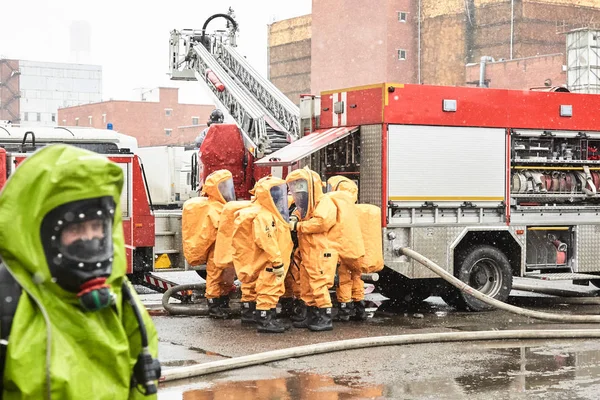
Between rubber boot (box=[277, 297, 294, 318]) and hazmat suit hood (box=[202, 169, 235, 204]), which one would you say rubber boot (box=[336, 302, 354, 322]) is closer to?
rubber boot (box=[277, 297, 294, 318])

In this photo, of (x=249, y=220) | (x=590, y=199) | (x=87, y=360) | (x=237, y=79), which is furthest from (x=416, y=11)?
(x=87, y=360)

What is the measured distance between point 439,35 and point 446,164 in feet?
134

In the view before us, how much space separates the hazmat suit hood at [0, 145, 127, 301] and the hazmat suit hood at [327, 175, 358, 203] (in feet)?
25.9

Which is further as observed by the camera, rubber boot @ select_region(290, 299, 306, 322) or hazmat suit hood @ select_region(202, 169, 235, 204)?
hazmat suit hood @ select_region(202, 169, 235, 204)

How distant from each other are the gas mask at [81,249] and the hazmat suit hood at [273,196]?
7072mm

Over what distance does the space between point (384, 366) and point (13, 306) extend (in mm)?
5817

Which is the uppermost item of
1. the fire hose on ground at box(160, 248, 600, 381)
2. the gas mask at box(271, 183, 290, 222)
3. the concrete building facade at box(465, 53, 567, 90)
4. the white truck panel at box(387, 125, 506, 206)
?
the concrete building facade at box(465, 53, 567, 90)

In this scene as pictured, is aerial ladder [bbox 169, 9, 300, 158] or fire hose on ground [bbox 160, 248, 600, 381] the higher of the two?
aerial ladder [bbox 169, 9, 300, 158]

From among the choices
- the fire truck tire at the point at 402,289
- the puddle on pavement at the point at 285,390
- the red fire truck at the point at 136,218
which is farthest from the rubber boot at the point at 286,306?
the puddle on pavement at the point at 285,390

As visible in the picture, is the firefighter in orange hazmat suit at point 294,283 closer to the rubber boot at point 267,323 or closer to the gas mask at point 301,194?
the gas mask at point 301,194

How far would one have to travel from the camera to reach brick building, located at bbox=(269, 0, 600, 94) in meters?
50.4

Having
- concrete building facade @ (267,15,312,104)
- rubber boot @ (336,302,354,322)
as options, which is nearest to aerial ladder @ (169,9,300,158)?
rubber boot @ (336,302,354,322)

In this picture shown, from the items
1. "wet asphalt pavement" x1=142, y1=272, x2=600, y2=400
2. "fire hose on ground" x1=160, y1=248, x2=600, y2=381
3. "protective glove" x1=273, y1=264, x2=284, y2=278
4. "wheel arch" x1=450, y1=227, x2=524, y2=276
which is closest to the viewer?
"wet asphalt pavement" x1=142, y1=272, x2=600, y2=400

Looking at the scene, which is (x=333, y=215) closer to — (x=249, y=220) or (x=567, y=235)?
(x=249, y=220)
